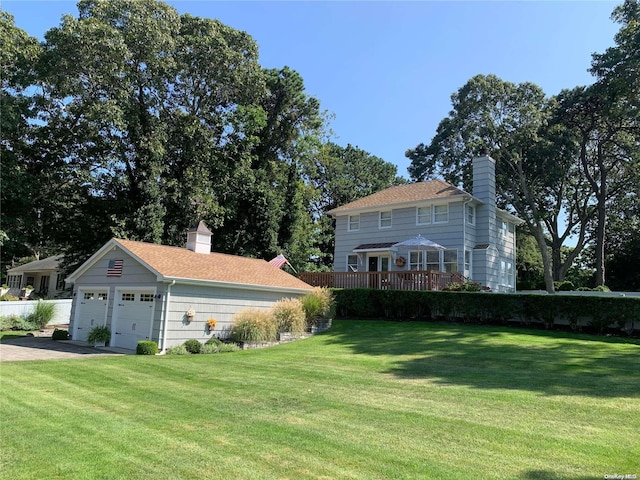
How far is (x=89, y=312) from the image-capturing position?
16.9m

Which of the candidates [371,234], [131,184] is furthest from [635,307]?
[131,184]

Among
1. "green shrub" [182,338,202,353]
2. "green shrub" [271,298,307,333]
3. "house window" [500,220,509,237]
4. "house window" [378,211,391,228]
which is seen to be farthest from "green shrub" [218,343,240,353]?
"house window" [500,220,509,237]

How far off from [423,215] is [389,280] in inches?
224

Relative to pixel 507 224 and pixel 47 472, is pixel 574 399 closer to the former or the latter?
pixel 47 472

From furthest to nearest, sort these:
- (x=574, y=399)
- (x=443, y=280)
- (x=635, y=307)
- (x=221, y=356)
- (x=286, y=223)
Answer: (x=286, y=223)
(x=443, y=280)
(x=635, y=307)
(x=221, y=356)
(x=574, y=399)

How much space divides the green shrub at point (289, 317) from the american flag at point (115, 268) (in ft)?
19.0

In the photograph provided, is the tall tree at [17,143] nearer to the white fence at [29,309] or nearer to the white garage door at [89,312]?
the white fence at [29,309]

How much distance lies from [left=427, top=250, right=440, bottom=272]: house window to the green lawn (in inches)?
455

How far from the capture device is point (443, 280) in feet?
62.5

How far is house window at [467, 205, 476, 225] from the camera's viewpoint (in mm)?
22861

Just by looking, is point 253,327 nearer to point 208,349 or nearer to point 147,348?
point 208,349

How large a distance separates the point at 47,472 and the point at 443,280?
1694cm

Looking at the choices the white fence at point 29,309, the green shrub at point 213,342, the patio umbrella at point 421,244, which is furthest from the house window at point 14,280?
the patio umbrella at point 421,244

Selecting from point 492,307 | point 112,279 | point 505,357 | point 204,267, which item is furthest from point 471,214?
point 112,279
